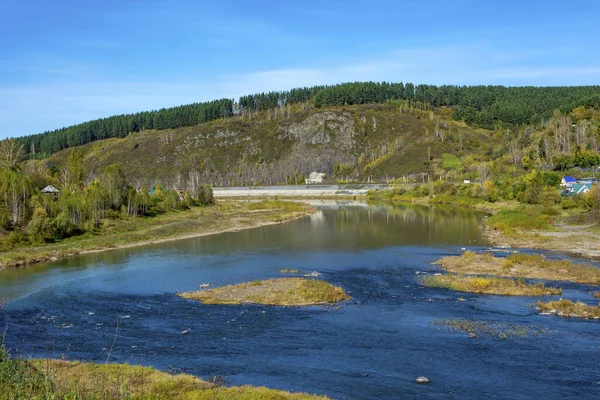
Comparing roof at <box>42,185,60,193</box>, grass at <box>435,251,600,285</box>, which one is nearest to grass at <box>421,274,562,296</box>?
grass at <box>435,251,600,285</box>

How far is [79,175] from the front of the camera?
108 m

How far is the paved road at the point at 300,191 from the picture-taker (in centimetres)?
17338

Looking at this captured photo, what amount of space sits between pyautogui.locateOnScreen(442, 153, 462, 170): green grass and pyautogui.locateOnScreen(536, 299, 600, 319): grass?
13983 cm

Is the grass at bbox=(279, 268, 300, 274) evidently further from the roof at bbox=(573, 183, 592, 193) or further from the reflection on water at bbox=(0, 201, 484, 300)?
the roof at bbox=(573, 183, 592, 193)

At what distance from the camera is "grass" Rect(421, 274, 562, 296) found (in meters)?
38.0

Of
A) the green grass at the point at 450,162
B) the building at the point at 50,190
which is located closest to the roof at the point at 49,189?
the building at the point at 50,190

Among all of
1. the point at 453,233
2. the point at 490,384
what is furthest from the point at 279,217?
the point at 490,384

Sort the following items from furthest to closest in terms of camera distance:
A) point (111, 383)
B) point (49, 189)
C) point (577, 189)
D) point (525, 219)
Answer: point (577, 189) → point (49, 189) → point (525, 219) → point (111, 383)

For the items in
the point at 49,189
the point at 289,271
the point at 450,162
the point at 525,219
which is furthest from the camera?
the point at 450,162

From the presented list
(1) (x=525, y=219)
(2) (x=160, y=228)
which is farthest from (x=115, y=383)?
(1) (x=525, y=219)

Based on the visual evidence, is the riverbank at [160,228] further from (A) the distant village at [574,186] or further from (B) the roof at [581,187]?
(B) the roof at [581,187]

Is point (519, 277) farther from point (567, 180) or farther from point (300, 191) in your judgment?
point (300, 191)

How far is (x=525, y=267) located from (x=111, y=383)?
3695cm

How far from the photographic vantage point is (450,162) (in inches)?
7042
